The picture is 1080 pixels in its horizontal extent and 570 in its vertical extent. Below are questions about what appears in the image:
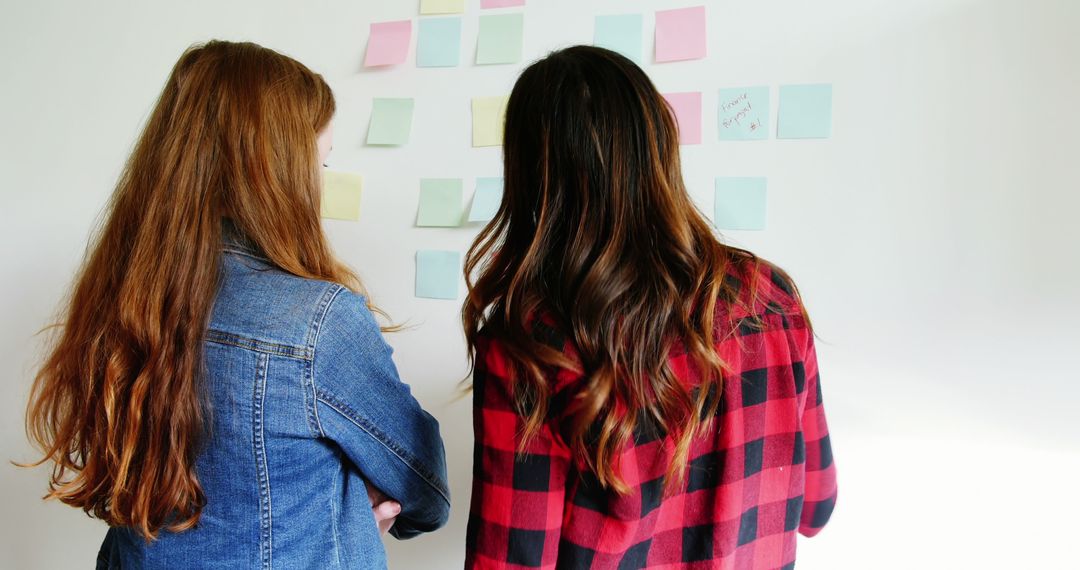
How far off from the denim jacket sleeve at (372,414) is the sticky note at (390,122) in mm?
609

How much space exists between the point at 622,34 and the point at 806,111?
0.36 meters

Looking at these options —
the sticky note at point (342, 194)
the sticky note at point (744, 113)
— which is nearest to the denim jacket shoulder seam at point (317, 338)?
the sticky note at point (342, 194)

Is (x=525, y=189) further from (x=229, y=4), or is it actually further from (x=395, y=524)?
(x=229, y=4)

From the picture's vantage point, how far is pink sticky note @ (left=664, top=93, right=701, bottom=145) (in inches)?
43.3

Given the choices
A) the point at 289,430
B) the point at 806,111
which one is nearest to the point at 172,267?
the point at 289,430

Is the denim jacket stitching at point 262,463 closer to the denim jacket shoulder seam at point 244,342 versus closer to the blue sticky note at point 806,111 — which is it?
the denim jacket shoulder seam at point 244,342

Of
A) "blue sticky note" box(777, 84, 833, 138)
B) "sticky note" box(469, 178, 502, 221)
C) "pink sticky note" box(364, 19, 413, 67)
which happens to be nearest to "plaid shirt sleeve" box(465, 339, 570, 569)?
"sticky note" box(469, 178, 502, 221)

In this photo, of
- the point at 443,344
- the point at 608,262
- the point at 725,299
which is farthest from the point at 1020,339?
the point at 443,344

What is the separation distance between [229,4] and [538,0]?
73cm

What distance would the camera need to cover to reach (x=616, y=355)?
1.99ft

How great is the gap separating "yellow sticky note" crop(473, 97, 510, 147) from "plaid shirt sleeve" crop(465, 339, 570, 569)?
0.65 m

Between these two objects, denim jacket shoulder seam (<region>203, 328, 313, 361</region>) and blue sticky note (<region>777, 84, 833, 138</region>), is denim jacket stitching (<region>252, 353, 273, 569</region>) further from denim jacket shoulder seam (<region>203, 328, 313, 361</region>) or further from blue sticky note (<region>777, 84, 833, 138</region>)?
blue sticky note (<region>777, 84, 833, 138</region>)

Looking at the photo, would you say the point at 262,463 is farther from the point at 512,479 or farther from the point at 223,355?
the point at 512,479

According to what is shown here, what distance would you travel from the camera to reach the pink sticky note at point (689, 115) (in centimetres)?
110
